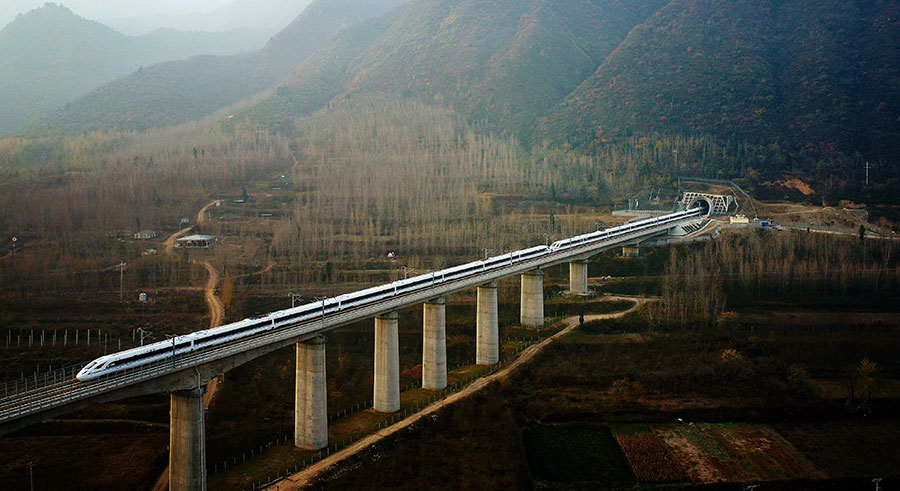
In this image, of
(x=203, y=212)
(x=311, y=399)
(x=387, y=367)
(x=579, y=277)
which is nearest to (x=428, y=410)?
(x=387, y=367)

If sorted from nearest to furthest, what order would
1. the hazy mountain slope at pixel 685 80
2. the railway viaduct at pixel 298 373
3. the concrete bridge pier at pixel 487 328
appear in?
the railway viaduct at pixel 298 373 < the concrete bridge pier at pixel 487 328 < the hazy mountain slope at pixel 685 80

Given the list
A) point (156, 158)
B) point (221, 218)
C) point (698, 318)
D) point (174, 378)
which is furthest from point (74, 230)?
point (698, 318)

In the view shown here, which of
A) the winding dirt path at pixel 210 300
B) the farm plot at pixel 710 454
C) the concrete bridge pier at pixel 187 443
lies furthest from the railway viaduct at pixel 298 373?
the farm plot at pixel 710 454

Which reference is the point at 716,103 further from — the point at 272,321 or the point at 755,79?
the point at 272,321

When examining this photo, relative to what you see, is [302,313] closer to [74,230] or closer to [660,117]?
[74,230]

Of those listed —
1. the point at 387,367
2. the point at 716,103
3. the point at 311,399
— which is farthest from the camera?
the point at 716,103

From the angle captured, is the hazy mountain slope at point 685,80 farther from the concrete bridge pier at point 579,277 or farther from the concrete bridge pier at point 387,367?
the concrete bridge pier at point 387,367
